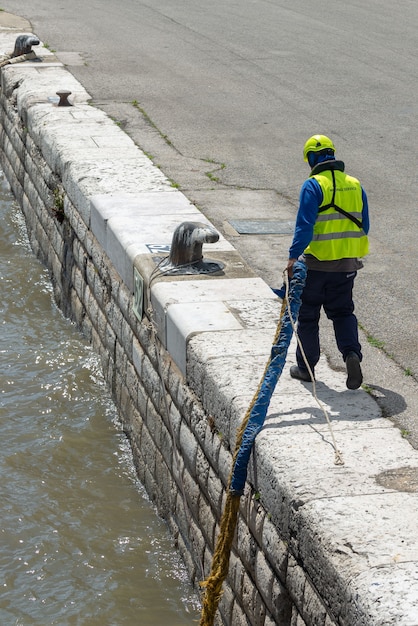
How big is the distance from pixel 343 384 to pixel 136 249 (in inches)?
108

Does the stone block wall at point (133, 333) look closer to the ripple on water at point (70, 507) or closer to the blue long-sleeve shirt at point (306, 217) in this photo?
the ripple on water at point (70, 507)

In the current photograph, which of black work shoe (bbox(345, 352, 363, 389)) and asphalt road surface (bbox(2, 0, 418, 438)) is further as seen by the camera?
asphalt road surface (bbox(2, 0, 418, 438))

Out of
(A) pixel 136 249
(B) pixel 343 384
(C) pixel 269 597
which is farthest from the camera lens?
(A) pixel 136 249

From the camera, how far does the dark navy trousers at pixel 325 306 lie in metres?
6.78

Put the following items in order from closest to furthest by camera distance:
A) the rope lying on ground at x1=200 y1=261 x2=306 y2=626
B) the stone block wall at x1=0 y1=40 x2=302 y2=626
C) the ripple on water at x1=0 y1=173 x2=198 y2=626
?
the rope lying on ground at x1=200 y1=261 x2=306 y2=626
the stone block wall at x1=0 y1=40 x2=302 y2=626
the ripple on water at x1=0 y1=173 x2=198 y2=626

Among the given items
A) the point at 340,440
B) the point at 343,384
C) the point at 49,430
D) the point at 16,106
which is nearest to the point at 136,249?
the point at 49,430

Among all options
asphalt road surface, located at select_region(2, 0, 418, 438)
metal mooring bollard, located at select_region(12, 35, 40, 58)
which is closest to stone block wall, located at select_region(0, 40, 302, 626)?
metal mooring bollard, located at select_region(12, 35, 40, 58)

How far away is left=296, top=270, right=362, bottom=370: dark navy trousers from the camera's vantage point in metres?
6.78

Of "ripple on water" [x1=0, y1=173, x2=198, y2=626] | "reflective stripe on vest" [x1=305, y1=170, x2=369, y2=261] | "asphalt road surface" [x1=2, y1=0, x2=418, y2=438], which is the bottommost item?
"ripple on water" [x1=0, y1=173, x2=198, y2=626]

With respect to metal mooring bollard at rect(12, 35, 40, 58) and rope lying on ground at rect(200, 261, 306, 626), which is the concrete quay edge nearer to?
rope lying on ground at rect(200, 261, 306, 626)

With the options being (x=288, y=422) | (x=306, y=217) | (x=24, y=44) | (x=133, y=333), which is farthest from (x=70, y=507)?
(x=24, y=44)

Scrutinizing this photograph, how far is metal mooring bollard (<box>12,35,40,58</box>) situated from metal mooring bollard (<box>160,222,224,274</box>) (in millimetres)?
8909

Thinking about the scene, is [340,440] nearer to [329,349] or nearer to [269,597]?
[269,597]

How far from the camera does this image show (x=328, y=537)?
193 inches
